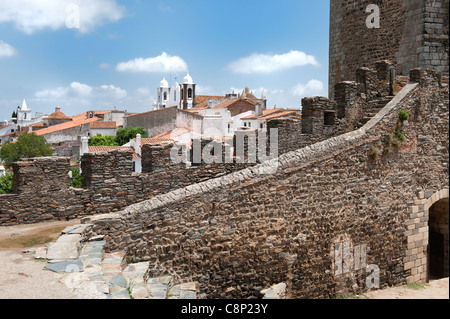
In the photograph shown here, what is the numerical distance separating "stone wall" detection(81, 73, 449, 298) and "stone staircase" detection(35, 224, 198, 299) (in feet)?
0.85

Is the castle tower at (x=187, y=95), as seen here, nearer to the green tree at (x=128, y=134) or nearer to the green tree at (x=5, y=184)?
the green tree at (x=128, y=134)

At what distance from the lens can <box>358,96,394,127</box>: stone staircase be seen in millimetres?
9820

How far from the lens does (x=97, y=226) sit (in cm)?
636

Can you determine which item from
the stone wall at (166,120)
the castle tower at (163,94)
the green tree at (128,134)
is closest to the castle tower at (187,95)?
the castle tower at (163,94)

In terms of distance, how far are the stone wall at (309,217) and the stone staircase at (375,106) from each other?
80 centimetres

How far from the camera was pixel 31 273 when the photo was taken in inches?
203

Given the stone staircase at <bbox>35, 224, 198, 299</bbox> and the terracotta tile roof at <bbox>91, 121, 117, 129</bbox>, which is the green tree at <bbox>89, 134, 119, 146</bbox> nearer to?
the terracotta tile roof at <bbox>91, 121, 117, 129</bbox>

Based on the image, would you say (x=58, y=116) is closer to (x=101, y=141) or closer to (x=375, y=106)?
(x=101, y=141)

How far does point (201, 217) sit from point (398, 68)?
25.7 ft

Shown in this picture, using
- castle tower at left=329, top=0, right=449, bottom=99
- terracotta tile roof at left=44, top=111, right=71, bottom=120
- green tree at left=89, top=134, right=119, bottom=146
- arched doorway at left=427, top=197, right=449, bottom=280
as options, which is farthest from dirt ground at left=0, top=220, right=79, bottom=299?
terracotta tile roof at left=44, top=111, right=71, bottom=120

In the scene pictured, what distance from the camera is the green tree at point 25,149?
151 ft

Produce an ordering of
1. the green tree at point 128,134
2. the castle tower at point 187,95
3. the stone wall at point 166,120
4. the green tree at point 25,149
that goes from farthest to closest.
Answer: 1. the castle tower at point 187,95
2. the green tree at point 128,134
3. the green tree at point 25,149
4. the stone wall at point 166,120

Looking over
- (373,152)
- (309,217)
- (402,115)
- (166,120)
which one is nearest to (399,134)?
(402,115)

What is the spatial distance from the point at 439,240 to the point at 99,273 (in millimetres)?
9192
